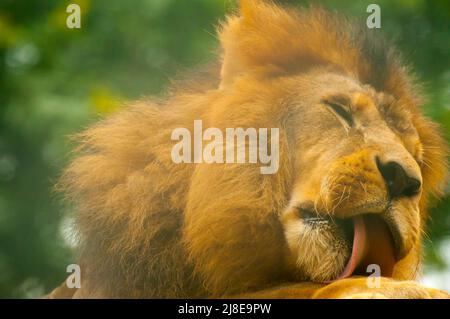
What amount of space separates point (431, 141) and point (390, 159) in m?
0.49

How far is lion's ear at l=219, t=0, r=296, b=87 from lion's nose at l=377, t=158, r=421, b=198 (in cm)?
60

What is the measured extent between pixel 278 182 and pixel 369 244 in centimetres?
36

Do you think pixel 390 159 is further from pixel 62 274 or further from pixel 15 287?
pixel 15 287

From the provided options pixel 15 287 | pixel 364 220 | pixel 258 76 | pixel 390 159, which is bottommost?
pixel 15 287

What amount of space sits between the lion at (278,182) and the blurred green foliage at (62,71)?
112 cm

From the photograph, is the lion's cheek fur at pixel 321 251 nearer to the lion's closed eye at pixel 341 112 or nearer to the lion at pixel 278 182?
the lion at pixel 278 182

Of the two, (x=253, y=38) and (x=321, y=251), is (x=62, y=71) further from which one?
(x=321, y=251)

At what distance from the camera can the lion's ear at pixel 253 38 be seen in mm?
3100

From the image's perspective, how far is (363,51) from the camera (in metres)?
3.07

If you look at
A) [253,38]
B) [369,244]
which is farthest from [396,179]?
[253,38]

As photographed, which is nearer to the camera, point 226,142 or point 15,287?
point 226,142

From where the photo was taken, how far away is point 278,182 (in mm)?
2875

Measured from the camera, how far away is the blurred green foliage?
4.74 meters
